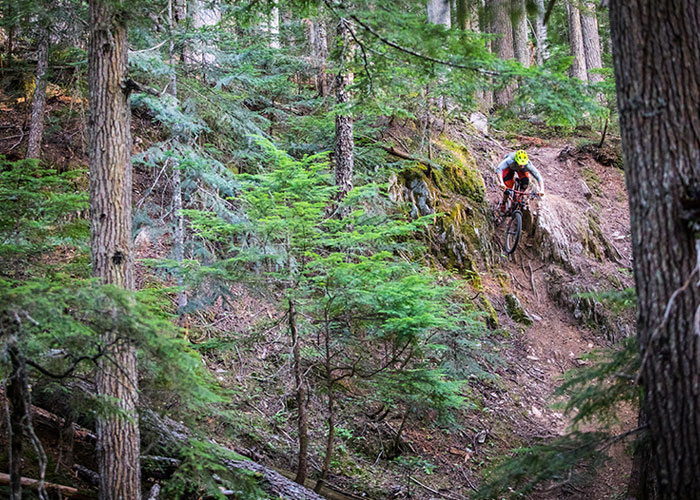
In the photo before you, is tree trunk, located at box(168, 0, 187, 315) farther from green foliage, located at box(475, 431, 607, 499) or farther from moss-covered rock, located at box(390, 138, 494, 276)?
green foliage, located at box(475, 431, 607, 499)

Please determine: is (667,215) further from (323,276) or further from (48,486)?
(48,486)

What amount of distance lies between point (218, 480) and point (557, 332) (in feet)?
30.0

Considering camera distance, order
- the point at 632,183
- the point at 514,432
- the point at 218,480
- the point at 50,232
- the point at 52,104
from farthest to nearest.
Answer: the point at 52,104 → the point at 514,432 → the point at 50,232 → the point at 218,480 → the point at 632,183

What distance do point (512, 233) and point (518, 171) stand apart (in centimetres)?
184

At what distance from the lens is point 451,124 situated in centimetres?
1480

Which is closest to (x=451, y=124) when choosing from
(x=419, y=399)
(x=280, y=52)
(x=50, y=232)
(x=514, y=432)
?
(x=280, y=52)

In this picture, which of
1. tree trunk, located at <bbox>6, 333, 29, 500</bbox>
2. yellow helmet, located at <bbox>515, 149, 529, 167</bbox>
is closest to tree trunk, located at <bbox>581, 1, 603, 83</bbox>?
yellow helmet, located at <bbox>515, 149, 529, 167</bbox>

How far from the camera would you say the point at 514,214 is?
11758mm

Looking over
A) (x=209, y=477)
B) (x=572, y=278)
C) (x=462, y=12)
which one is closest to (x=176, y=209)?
(x=209, y=477)

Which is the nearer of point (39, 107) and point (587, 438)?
point (587, 438)

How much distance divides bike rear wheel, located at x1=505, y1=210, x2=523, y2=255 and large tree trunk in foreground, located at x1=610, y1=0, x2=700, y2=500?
868 cm

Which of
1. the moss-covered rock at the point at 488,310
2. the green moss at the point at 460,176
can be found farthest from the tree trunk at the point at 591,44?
the moss-covered rock at the point at 488,310

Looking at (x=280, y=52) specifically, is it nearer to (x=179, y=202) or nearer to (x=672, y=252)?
(x=179, y=202)

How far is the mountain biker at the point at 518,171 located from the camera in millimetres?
10588
